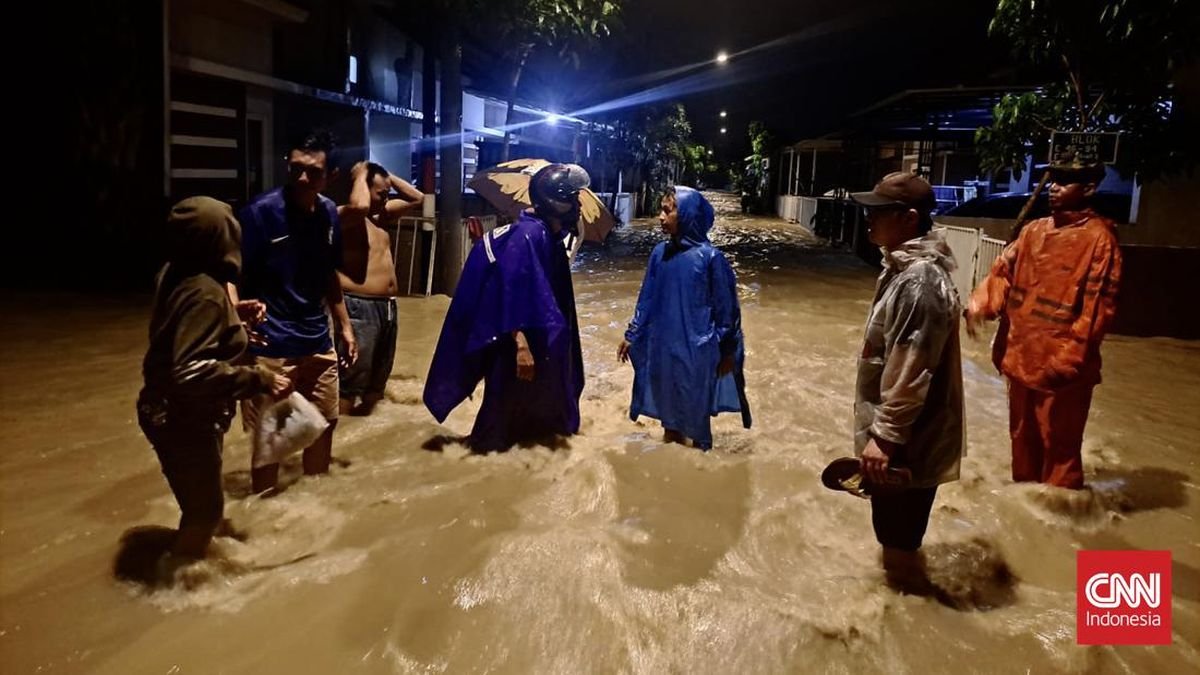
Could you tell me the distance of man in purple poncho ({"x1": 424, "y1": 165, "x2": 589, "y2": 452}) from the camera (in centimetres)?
441

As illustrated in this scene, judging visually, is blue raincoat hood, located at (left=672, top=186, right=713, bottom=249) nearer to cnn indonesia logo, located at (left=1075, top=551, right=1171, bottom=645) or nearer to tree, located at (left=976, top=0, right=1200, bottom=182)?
cnn indonesia logo, located at (left=1075, top=551, right=1171, bottom=645)

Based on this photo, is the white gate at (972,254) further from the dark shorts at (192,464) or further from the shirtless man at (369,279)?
the dark shorts at (192,464)

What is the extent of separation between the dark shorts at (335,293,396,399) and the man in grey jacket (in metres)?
3.49

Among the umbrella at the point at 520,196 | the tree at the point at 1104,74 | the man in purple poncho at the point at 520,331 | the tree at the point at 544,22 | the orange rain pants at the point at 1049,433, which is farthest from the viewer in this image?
the tree at the point at 544,22

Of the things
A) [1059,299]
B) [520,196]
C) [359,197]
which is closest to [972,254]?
[1059,299]

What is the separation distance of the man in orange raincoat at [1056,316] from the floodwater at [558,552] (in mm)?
282

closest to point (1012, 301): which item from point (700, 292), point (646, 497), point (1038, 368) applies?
point (1038, 368)

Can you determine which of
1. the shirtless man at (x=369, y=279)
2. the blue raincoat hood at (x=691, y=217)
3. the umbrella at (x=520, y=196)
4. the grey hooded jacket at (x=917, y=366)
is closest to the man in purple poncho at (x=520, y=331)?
the umbrella at (x=520, y=196)

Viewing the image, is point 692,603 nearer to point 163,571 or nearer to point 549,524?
point 549,524

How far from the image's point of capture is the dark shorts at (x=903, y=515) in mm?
3195

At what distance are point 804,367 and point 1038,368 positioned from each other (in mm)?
3871

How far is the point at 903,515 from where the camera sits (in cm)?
323

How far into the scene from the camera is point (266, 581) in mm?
3309

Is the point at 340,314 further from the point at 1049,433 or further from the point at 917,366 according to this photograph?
the point at 1049,433
